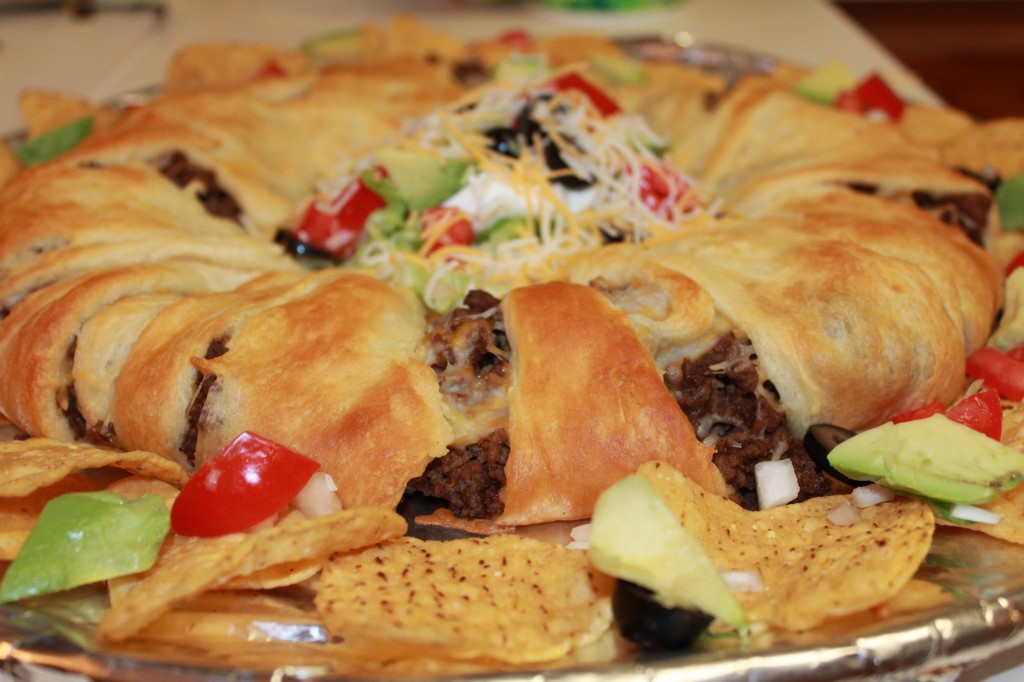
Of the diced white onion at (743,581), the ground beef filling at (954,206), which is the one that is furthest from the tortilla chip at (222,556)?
the ground beef filling at (954,206)

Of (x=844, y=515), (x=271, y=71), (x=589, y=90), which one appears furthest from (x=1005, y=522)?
(x=271, y=71)

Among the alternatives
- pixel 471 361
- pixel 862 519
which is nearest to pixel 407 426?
pixel 471 361

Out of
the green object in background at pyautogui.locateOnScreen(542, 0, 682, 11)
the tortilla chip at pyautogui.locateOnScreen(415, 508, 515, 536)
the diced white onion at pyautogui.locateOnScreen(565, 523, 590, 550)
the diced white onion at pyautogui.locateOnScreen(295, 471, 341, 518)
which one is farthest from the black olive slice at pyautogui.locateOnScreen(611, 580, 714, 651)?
the green object in background at pyautogui.locateOnScreen(542, 0, 682, 11)

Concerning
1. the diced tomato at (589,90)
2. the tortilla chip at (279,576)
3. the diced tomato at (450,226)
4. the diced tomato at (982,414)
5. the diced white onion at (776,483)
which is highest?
the diced tomato at (589,90)

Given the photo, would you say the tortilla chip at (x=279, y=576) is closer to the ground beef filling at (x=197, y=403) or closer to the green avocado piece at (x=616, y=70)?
the ground beef filling at (x=197, y=403)

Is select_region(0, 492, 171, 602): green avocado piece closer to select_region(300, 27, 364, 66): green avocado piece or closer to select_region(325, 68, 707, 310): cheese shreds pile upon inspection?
select_region(325, 68, 707, 310): cheese shreds pile

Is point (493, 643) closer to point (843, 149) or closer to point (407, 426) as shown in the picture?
point (407, 426)

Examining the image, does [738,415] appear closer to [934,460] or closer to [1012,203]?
[934,460]
